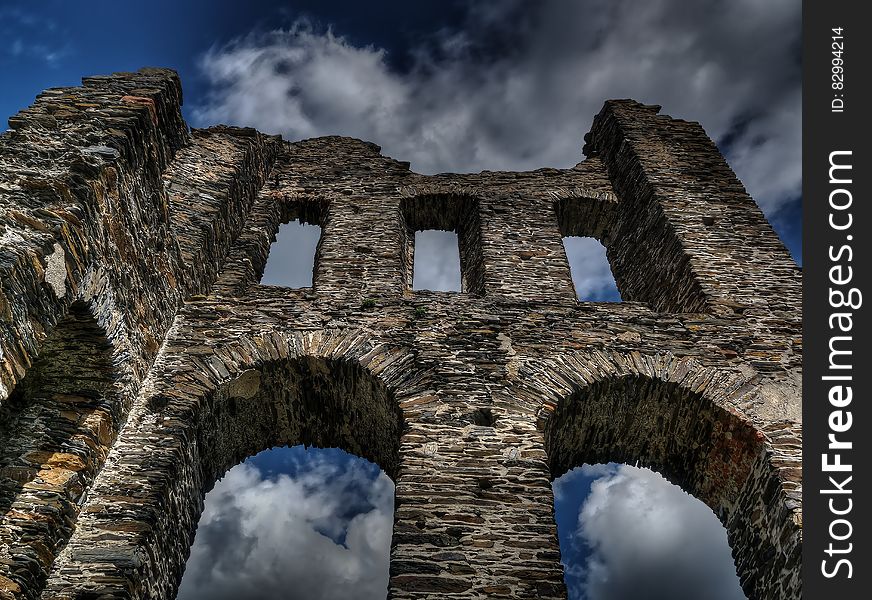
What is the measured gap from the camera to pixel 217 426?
6133mm

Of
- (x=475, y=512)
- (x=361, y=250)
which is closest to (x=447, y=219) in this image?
(x=361, y=250)

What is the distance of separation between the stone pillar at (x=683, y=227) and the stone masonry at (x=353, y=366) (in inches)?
1.9

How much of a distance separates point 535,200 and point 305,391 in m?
Answer: 4.73

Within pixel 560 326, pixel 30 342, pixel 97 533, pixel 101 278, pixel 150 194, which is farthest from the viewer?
pixel 560 326

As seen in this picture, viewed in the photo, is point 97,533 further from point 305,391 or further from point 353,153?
point 353,153

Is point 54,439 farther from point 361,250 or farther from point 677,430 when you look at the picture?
point 677,430

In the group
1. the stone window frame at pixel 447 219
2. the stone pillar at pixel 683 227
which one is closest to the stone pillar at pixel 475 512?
the stone pillar at pixel 683 227

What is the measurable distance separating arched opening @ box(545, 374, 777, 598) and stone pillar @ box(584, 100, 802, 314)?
4.96ft

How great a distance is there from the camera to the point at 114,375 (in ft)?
17.9

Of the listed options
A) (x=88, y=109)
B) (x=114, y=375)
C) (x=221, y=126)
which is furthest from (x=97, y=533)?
(x=221, y=126)

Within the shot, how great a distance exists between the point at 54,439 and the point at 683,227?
723 cm

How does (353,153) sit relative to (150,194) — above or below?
above

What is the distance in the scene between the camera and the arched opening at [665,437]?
5.73m

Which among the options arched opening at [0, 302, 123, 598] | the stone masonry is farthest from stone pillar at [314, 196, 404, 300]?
arched opening at [0, 302, 123, 598]
